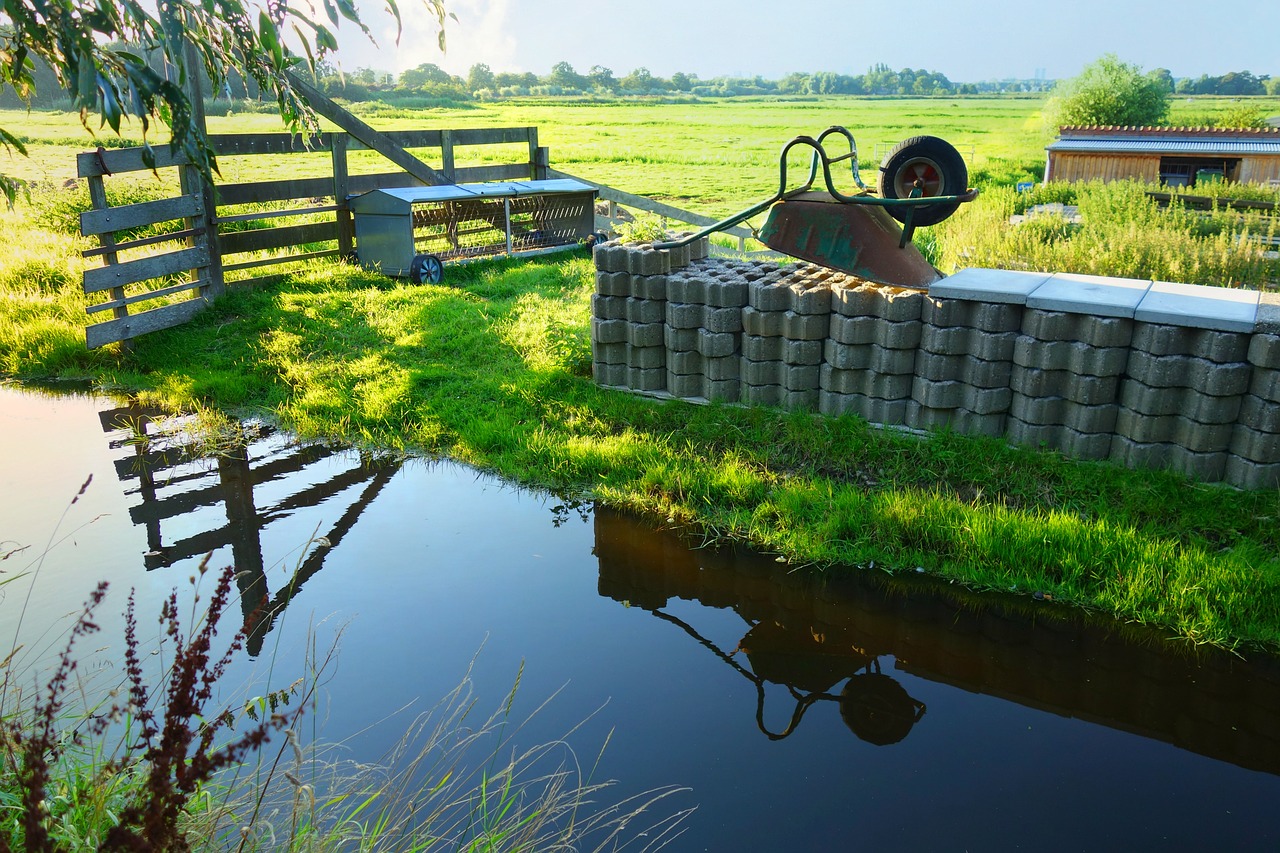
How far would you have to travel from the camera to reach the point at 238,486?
680 cm

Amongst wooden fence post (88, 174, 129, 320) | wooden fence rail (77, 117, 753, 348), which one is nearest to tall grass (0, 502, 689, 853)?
wooden fence rail (77, 117, 753, 348)

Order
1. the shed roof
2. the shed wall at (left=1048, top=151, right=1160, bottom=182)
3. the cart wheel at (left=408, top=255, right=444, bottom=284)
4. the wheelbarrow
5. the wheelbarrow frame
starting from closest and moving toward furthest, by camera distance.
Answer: the wheelbarrow frame → the wheelbarrow → the cart wheel at (left=408, top=255, right=444, bottom=284) → the shed roof → the shed wall at (left=1048, top=151, right=1160, bottom=182)

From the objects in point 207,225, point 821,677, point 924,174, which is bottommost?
point 821,677

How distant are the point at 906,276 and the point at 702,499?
2329 millimetres

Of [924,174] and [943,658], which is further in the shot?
[924,174]

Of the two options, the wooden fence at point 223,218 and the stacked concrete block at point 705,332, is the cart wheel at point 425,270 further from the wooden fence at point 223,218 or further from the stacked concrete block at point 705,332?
the stacked concrete block at point 705,332

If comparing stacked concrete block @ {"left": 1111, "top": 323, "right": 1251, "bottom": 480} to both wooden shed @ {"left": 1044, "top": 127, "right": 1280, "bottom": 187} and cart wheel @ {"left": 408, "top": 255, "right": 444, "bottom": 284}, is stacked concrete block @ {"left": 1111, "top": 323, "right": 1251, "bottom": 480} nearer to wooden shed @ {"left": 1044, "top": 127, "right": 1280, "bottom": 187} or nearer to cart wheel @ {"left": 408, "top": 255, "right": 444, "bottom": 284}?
cart wheel @ {"left": 408, "top": 255, "right": 444, "bottom": 284}

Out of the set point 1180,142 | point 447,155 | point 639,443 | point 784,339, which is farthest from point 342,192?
point 1180,142

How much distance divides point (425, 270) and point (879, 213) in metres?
6.75

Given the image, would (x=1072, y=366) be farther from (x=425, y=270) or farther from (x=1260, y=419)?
(x=425, y=270)

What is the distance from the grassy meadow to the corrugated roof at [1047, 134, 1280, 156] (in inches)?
699

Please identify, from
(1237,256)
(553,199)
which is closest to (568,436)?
(1237,256)

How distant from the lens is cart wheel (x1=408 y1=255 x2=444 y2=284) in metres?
12.0

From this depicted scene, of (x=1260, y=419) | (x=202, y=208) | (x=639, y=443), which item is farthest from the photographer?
(x=202, y=208)
